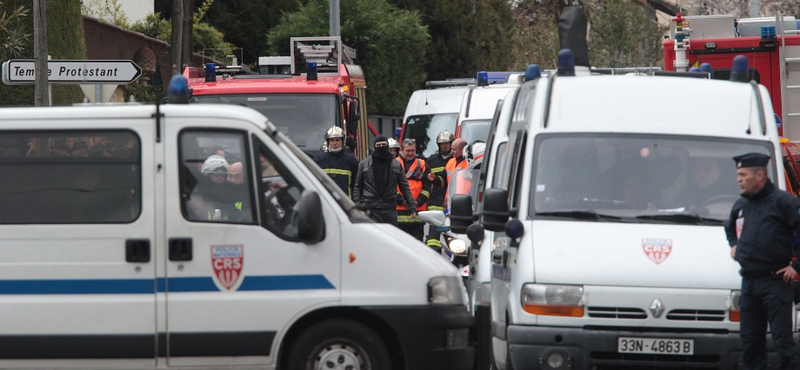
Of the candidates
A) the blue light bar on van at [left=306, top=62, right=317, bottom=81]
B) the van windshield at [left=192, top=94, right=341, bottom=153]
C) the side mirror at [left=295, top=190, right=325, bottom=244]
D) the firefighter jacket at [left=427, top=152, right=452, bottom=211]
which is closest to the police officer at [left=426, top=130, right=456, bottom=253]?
the firefighter jacket at [left=427, top=152, right=452, bottom=211]

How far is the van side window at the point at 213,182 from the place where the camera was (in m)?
7.29

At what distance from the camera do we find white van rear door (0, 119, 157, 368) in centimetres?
727

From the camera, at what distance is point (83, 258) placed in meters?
7.28

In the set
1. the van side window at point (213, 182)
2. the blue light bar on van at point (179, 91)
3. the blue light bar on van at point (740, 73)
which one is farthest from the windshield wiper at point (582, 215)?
the blue light bar on van at point (179, 91)

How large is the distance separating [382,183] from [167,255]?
7.49 metres

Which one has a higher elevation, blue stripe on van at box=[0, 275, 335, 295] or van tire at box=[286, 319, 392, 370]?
blue stripe on van at box=[0, 275, 335, 295]

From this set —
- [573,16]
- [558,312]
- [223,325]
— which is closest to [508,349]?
[558,312]

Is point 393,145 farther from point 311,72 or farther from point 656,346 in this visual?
point 656,346

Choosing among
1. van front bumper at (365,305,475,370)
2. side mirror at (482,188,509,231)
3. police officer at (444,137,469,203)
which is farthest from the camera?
police officer at (444,137,469,203)

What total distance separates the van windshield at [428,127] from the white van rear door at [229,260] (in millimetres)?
14160

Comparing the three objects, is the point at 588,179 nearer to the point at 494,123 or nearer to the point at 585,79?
the point at 585,79

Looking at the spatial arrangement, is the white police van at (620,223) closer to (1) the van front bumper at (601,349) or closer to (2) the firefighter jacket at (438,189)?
(1) the van front bumper at (601,349)

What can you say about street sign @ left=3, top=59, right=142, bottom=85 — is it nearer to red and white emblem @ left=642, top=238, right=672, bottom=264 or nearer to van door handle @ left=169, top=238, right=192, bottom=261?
van door handle @ left=169, top=238, right=192, bottom=261

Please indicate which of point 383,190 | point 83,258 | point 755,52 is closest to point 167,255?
point 83,258
